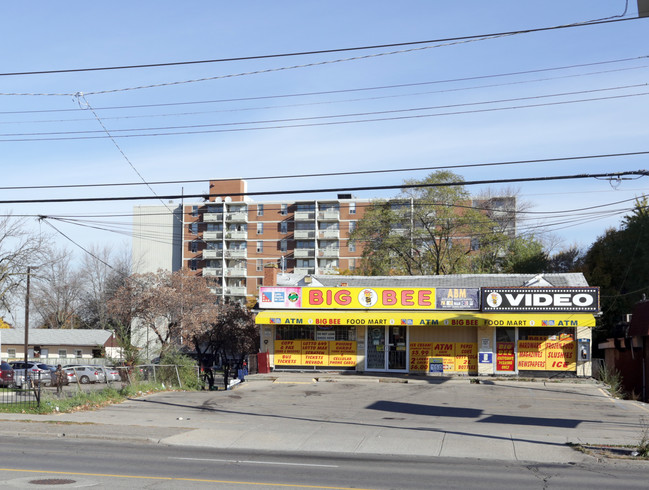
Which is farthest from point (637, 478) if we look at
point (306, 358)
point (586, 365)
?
point (306, 358)

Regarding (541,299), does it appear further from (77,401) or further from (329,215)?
(329,215)

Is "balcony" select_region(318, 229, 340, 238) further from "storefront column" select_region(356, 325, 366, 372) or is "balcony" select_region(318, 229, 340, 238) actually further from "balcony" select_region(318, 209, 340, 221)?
"storefront column" select_region(356, 325, 366, 372)

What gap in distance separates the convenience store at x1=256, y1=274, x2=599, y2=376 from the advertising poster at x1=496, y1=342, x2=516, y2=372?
0.05 metres

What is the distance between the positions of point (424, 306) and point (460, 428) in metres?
14.4

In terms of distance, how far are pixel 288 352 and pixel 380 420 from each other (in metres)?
14.3

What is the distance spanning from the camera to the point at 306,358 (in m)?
34.7

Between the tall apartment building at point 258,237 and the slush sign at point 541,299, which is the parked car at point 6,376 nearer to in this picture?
the slush sign at point 541,299

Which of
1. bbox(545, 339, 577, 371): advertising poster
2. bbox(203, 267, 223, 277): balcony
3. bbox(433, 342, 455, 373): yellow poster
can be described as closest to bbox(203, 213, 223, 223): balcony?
bbox(203, 267, 223, 277): balcony

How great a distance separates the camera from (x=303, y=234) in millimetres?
102625

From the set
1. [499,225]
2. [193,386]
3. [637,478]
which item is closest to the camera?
[637,478]

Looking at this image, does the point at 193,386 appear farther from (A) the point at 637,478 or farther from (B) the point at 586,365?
(A) the point at 637,478

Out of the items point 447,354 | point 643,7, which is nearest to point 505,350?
point 447,354

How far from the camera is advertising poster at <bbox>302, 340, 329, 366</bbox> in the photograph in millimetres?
34500

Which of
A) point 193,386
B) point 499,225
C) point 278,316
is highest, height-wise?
point 499,225
